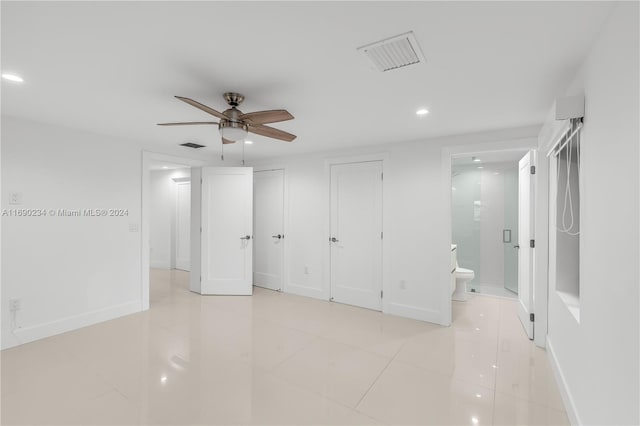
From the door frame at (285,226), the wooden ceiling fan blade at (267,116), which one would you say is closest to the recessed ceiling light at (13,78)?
the wooden ceiling fan blade at (267,116)

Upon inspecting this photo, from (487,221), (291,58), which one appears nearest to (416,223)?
(487,221)

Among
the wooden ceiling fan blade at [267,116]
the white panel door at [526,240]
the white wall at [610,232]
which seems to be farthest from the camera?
the white panel door at [526,240]

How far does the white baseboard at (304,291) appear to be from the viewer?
4671mm

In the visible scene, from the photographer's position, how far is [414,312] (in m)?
3.85

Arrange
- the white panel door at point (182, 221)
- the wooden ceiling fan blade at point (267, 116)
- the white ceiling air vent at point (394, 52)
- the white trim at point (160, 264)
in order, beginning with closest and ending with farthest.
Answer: the white ceiling air vent at point (394, 52)
the wooden ceiling fan blade at point (267, 116)
the white panel door at point (182, 221)
the white trim at point (160, 264)

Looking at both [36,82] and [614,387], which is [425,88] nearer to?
[614,387]

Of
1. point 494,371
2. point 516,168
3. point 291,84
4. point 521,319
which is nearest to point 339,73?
point 291,84

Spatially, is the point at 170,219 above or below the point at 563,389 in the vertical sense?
above

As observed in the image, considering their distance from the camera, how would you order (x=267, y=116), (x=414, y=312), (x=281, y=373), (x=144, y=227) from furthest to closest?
(x=144, y=227) < (x=414, y=312) < (x=281, y=373) < (x=267, y=116)

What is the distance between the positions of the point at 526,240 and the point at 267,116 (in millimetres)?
3204

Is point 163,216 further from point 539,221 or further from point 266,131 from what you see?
point 539,221

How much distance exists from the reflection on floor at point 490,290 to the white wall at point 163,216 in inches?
246

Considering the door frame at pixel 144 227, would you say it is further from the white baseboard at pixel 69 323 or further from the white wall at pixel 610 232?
the white wall at pixel 610 232

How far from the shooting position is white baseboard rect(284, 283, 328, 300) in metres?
4.67
